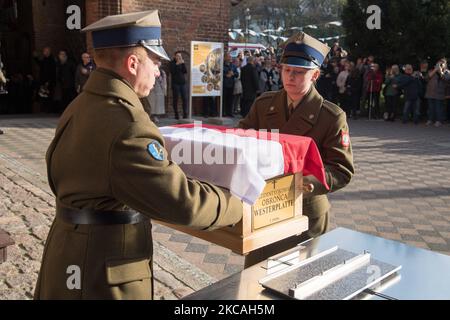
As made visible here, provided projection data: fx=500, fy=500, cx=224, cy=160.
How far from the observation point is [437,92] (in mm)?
14562

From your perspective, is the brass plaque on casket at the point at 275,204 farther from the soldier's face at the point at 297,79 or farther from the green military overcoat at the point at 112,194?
the soldier's face at the point at 297,79

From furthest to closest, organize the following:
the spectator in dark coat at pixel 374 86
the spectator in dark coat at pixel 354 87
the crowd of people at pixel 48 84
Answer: the spectator in dark coat at pixel 354 87 < the spectator in dark coat at pixel 374 86 < the crowd of people at pixel 48 84

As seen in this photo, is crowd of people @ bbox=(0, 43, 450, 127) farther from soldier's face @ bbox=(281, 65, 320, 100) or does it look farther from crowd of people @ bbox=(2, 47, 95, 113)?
soldier's face @ bbox=(281, 65, 320, 100)

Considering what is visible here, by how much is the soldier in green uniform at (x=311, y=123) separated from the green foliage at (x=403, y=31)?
50.8 ft

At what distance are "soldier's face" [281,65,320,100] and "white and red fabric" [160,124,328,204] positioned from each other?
634 mm

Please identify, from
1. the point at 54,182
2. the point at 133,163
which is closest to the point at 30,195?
the point at 54,182

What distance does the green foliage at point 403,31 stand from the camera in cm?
1650

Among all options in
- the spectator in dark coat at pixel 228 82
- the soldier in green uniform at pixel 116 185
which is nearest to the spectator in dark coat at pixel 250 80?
the spectator in dark coat at pixel 228 82

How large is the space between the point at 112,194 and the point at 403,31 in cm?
1764

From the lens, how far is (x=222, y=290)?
5.79ft

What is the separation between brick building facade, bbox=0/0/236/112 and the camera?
46.3 feet

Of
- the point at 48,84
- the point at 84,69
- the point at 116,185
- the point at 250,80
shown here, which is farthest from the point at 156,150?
the point at 250,80

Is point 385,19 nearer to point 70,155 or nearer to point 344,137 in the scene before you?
point 344,137

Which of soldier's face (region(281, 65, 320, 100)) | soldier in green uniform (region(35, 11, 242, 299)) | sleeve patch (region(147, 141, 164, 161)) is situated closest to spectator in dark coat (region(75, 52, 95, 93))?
soldier's face (region(281, 65, 320, 100))
